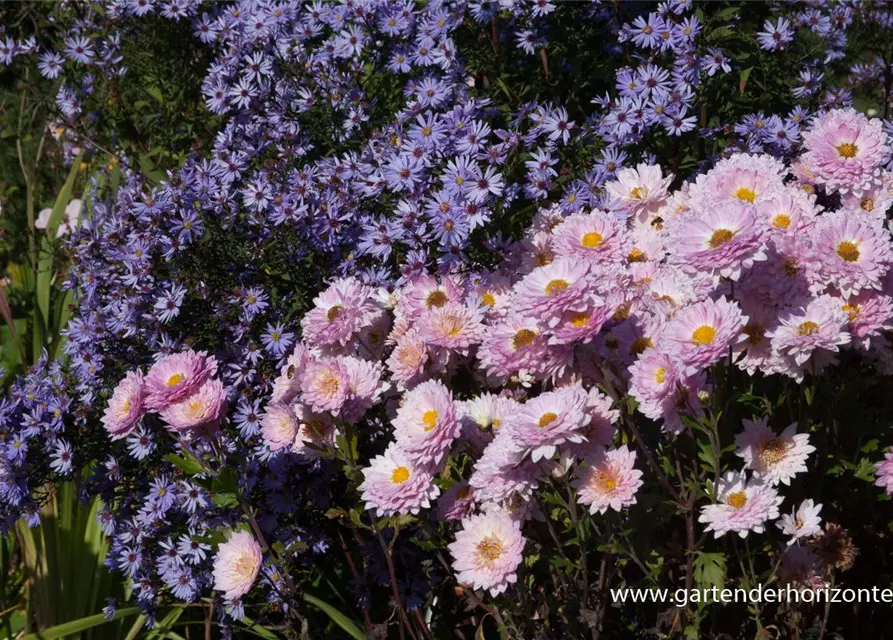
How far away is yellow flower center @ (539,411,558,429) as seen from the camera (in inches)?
73.6

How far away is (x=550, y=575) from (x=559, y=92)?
1.68 metres

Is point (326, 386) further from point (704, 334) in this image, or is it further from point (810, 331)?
point (810, 331)

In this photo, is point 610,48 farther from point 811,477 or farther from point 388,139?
point 811,477

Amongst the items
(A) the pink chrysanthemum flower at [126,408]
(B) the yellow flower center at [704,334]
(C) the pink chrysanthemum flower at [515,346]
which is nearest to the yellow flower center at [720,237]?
(B) the yellow flower center at [704,334]

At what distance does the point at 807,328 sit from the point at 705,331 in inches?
8.1

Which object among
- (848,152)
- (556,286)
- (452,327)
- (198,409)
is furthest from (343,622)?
(848,152)

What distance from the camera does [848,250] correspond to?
202 cm

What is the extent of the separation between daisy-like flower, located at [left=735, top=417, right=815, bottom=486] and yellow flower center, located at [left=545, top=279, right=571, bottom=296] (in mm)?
439

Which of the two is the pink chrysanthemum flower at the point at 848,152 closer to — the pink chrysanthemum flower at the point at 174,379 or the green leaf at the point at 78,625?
the pink chrysanthemum flower at the point at 174,379

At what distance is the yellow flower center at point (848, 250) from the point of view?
2.01m

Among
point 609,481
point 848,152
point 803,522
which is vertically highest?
point 848,152

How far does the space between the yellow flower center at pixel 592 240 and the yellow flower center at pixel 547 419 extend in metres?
0.56

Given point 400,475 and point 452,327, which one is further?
point 452,327

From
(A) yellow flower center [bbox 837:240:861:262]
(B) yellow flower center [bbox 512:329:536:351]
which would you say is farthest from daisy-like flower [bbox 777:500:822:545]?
(B) yellow flower center [bbox 512:329:536:351]
